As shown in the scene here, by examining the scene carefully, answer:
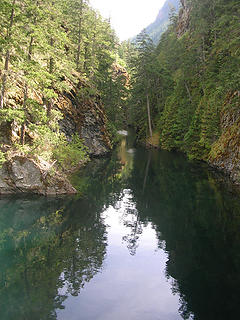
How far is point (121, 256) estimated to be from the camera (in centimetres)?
1177

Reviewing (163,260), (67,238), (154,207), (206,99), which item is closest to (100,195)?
(154,207)

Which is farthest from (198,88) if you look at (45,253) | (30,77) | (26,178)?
(45,253)

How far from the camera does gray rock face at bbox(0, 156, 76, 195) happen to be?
60.8ft

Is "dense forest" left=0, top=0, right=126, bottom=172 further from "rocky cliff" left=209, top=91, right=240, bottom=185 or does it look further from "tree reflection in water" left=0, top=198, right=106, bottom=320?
"rocky cliff" left=209, top=91, right=240, bottom=185

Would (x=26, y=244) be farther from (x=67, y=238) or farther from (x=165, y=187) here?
(x=165, y=187)

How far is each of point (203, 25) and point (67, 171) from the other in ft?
105

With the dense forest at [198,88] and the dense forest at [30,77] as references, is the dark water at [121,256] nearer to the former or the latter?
the dense forest at [30,77]

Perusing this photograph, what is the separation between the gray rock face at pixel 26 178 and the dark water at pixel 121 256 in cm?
117

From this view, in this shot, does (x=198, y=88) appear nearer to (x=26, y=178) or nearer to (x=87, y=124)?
(x=87, y=124)

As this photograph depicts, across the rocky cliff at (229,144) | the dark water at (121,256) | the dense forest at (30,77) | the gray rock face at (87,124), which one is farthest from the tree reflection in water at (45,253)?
the gray rock face at (87,124)

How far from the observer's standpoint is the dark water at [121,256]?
27.4 feet

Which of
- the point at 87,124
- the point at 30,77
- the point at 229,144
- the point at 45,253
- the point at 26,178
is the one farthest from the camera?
the point at 87,124

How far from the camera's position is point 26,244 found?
12.3m

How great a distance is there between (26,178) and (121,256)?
10275mm
